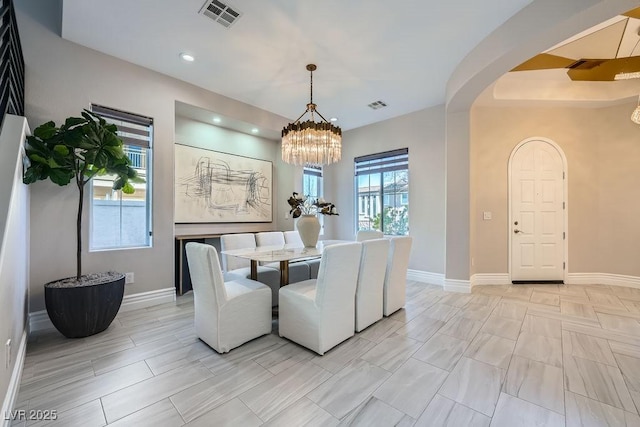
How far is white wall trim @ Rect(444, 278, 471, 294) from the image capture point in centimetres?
375

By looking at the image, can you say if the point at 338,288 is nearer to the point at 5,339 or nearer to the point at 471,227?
the point at 5,339

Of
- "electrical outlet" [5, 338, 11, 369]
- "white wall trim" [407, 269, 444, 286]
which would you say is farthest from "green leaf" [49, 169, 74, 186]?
"white wall trim" [407, 269, 444, 286]

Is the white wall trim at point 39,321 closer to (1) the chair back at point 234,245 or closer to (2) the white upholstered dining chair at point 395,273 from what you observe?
(1) the chair back at point 234,245

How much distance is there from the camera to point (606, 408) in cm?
150

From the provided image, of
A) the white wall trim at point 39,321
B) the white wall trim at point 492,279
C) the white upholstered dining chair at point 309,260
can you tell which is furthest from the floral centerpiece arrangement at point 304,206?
the white wall trim at point 492,279

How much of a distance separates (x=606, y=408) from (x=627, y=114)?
464cm

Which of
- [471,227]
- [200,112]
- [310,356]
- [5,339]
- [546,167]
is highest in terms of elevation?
[200,112]

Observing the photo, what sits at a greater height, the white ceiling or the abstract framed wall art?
the white ceiling

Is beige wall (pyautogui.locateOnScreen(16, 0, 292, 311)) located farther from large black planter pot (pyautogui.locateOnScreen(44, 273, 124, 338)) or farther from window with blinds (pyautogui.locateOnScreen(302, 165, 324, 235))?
window with blinds (pyautogui.locateOnScreen(302, 165, 324, 235))

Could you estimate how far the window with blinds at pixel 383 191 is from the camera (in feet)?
15.2

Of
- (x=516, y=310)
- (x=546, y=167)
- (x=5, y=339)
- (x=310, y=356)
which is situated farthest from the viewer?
(x=546, y=167)

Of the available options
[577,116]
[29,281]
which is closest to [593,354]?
[577,116]

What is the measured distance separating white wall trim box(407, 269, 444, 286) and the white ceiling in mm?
2805

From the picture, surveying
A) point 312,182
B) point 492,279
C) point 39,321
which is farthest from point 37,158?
point 492,279
